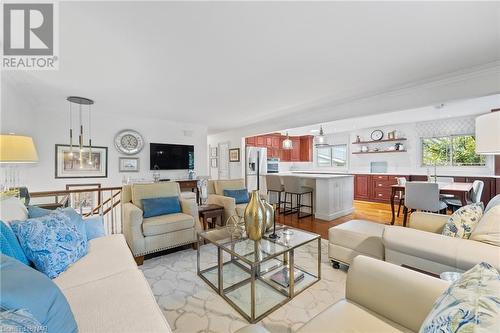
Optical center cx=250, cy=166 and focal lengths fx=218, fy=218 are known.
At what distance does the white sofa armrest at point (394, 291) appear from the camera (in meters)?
0.97

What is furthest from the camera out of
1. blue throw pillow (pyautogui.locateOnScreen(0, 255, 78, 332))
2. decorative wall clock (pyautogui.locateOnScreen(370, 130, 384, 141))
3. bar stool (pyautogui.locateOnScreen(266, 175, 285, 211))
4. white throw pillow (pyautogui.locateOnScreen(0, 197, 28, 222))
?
decorative wall clock (pyautogui.locateOnScreen(370, 130, 384, 141))

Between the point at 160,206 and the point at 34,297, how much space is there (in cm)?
225

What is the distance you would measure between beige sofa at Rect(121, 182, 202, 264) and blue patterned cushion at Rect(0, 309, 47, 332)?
6.54 feet

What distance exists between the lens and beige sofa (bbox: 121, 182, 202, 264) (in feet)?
8.27

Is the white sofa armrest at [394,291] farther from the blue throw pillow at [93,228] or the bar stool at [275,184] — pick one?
the bar stool at [275,184]

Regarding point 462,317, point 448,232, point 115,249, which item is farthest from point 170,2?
point 448,232

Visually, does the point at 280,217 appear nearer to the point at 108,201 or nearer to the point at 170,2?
the point at 108,201

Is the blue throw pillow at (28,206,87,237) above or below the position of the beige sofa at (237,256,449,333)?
above

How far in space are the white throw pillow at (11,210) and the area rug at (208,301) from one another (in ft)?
3.88

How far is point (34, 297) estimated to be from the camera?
28.9 inches

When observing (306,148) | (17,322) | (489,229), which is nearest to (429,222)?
(489,229)

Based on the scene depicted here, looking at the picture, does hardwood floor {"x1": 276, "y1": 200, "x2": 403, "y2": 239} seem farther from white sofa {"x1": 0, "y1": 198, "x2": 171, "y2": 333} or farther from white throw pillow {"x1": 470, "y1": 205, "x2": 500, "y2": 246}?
white sofa {"x1": 0, "y1": 198, "x2": 171, "y2": 333}

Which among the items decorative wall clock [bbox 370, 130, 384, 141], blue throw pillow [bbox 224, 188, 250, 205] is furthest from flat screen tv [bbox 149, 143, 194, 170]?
Result: decorative wall clock [bbox 370, 130, 384, 141]

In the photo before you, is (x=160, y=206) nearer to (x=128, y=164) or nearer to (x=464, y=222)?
(x=128, y=164)
